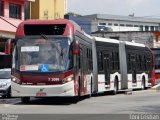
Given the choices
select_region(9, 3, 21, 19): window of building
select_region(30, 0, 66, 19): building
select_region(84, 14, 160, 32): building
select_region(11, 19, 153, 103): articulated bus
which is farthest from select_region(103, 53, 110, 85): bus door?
select_region(84, 14, 160, 32): building

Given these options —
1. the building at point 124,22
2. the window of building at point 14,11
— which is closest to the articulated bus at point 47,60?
the window of building at point 14,11

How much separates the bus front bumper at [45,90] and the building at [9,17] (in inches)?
820

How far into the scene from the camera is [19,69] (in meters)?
22.0

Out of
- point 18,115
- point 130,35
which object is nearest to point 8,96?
point 18,115

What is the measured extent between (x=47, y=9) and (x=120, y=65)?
23004mm

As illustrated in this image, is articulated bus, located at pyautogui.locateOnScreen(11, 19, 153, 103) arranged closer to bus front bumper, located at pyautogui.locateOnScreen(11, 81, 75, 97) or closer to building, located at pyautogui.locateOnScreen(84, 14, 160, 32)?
bus front bumper, located at pyautogui.locateOnScreen(11, 81, 75, 97)

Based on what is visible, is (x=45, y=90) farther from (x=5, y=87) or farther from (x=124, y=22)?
(x=124, y=22)

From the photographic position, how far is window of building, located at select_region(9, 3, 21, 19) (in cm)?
4725

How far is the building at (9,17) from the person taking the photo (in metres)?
43.2

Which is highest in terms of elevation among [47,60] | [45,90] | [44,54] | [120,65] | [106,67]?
[44,54]

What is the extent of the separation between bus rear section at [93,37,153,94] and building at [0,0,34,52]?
11.4 m

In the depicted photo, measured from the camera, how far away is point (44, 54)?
22047 mm

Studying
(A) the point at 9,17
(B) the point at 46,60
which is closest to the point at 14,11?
(A) the point at 9,17

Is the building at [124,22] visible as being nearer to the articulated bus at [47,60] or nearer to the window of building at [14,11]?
the window of building at [14,11]
